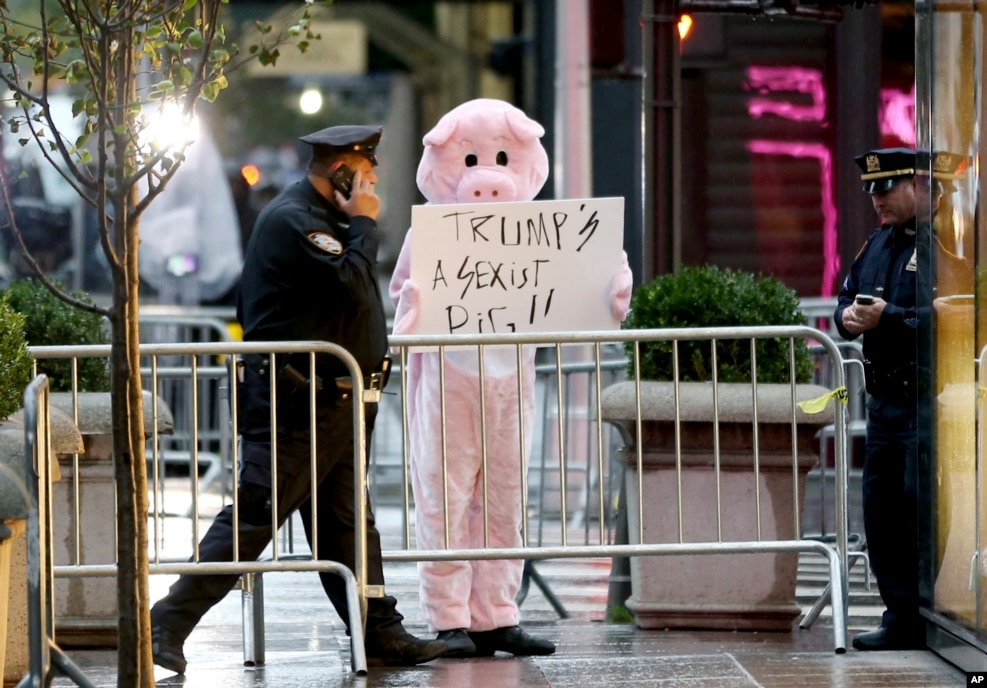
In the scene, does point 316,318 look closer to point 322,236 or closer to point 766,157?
point 322,236

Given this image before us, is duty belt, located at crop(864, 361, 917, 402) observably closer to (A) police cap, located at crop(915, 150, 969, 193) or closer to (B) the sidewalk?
(A) police cap, located at crop(915, 150, 969, 193)

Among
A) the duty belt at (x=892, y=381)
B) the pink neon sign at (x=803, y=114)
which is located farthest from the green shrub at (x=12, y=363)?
the pink neon sign at (x=803, y=114)

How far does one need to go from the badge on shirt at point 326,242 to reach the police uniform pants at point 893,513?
7.42 ft

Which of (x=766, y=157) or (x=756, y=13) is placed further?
(x=766, y=157)

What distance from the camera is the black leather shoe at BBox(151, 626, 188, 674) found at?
6590 millimetres

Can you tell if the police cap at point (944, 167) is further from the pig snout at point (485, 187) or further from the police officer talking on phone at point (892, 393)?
the pig snout at point (485, 187)

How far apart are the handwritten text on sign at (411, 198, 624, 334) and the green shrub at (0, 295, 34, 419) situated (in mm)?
1693

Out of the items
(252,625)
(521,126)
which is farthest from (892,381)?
(252,625)

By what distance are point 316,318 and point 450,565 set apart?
1.10 meters

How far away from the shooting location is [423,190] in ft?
24.6

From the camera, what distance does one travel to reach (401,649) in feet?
22.6

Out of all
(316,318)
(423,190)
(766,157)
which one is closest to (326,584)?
(316,318)

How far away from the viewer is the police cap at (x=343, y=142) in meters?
6.82

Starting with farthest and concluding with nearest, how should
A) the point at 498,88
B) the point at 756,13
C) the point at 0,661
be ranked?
the point at 498,88 < the point at 756,13 < the point at 0,661
